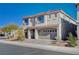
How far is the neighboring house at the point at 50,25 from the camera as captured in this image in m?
27.2

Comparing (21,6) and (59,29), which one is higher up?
(21,6)

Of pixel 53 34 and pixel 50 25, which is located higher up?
pixel 50 25

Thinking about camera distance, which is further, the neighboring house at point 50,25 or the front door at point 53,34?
the front door at point 53,34

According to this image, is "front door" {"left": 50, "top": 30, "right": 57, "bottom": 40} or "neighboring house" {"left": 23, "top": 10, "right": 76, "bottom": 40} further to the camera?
"front door" {"left": 50, "top": 30, "right": 57, "bottom": 40}

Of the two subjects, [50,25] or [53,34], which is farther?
[53,34]

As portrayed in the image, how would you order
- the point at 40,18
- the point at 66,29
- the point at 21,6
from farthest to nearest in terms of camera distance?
the point at 40,18 < the point at 66,29 < the point at 21,6

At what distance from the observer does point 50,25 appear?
28125 millimetres

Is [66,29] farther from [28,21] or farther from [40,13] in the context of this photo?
[28,21]

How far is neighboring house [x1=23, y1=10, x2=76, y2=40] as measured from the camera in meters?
27.2

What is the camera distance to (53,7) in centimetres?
2694
